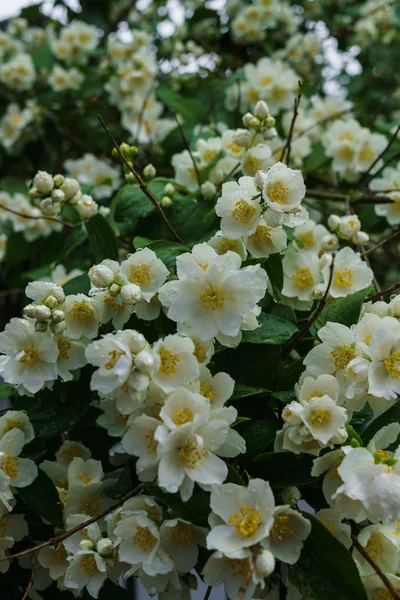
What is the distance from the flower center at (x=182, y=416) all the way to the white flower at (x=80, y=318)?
225 mm

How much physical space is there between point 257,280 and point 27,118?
1.62 metres

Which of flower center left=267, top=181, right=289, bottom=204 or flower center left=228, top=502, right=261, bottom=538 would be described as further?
flower center left=267, top=181, right=289, bottom=204

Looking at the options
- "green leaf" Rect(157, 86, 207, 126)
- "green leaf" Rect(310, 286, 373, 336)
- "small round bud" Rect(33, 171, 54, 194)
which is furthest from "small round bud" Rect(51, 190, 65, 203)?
"green leaf" Rect(157, 86, 207, 126)

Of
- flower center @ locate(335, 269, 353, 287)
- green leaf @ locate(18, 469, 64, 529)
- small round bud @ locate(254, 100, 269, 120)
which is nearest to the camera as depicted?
green leaf @ locate(18, 469, 64, 529)

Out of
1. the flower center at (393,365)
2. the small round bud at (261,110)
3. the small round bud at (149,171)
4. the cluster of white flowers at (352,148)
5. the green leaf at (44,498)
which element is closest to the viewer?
the flower center at (393,365)

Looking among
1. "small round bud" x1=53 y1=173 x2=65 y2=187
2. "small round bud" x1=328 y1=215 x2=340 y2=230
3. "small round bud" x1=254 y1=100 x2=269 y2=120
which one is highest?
"small round bud" x1=254 y1=100 x2=269 y2=120

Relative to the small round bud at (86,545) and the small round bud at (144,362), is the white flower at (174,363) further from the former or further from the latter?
the small round bud at (86,545)

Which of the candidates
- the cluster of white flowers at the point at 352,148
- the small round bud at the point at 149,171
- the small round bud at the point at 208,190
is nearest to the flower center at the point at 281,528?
the small round bud at the point at 208,190

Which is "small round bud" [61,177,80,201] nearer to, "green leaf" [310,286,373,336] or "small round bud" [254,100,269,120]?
"small round bud" [254,100,269,120]

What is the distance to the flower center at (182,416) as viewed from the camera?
79 cm

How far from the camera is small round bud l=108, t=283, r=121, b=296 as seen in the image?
91 centimetres

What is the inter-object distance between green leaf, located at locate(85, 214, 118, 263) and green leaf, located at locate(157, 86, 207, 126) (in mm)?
771

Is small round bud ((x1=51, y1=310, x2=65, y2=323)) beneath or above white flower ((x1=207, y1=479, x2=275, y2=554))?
above

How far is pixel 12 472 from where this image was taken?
960mm
